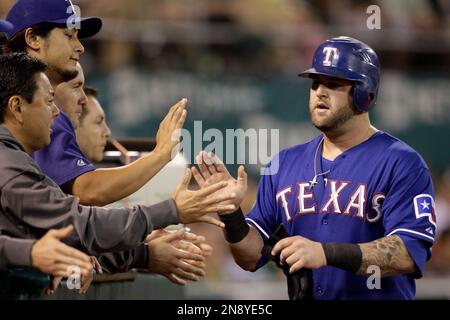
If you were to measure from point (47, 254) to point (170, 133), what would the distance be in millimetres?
1021

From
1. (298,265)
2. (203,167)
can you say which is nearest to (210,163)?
(203,167)

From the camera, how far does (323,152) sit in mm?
5270

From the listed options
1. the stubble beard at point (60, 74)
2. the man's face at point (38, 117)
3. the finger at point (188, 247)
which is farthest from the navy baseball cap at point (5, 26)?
the finger at point (188, 247)

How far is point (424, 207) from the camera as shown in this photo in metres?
4.91

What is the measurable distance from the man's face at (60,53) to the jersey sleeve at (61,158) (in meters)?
0.25

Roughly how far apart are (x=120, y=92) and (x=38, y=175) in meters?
5.41

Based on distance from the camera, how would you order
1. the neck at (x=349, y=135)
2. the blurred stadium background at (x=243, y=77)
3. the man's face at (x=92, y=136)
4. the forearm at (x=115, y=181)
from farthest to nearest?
the blurred stadium background at (x=243, y=77) → the man's face at (x=92, y=136) → the neck at (x=349, y=135) → the forearm at (x=115, y=181)

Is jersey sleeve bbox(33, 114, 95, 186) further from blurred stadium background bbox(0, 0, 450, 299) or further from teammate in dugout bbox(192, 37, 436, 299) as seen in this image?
blurred stadium background bbox(0, 0, 450, 299)

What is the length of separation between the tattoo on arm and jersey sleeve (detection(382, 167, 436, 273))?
0.13 ft

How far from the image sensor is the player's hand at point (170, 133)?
458 centimetres

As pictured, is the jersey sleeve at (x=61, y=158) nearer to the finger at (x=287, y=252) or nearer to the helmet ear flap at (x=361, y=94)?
the finger at (x=287, y=252)

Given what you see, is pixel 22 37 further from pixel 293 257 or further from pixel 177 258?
pixel 293 257
